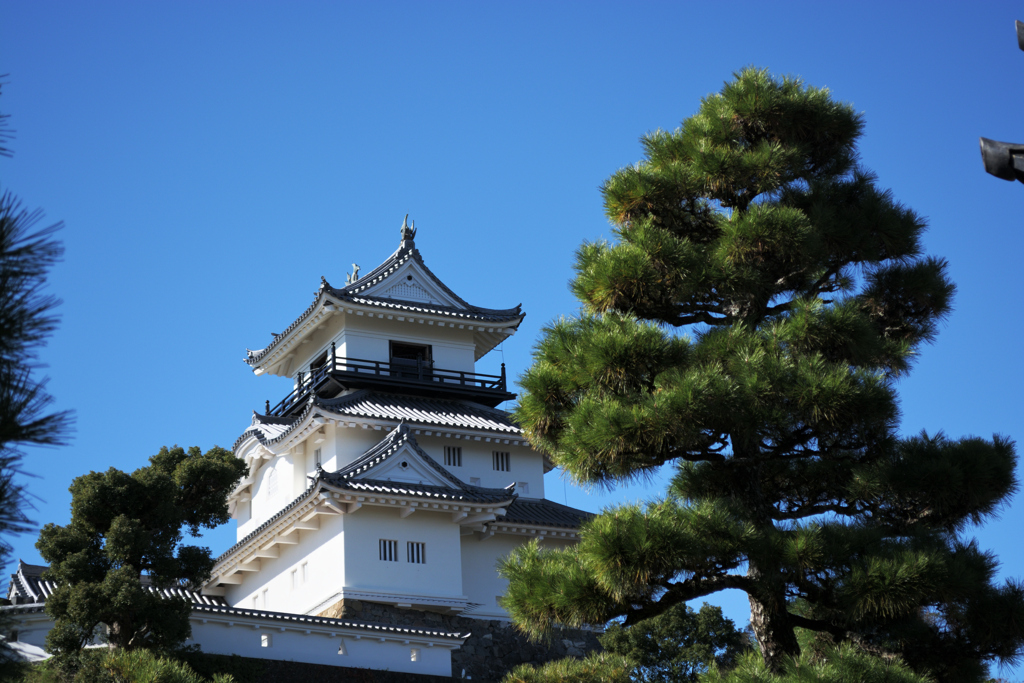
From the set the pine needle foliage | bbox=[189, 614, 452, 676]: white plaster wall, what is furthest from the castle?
the pine needle foliage

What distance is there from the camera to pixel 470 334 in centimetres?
3050

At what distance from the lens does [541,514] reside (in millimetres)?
27000

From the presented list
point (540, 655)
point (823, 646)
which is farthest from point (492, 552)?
point (823, 646)

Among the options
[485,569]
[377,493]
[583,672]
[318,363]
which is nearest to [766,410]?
[583,672]

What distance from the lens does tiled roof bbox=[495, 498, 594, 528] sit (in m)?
25.9

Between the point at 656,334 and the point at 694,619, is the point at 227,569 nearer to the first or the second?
the point at 694,619

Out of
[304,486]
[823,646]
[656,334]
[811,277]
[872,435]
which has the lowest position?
[823,646]

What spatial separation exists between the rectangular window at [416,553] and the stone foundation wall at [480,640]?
116 centimetres

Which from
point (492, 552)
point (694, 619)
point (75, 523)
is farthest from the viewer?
point (694, 619)

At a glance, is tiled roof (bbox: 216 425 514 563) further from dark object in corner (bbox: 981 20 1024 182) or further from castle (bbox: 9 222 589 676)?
dark object in corner (bbox: 981 20 1024 182)

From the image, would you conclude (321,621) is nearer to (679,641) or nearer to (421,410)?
(421,410)

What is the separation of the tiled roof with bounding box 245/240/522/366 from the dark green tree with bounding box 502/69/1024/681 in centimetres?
1791

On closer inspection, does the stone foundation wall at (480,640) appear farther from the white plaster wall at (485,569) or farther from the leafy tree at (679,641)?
the leafy tree at (679,641)

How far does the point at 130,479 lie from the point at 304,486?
32.6 feet
